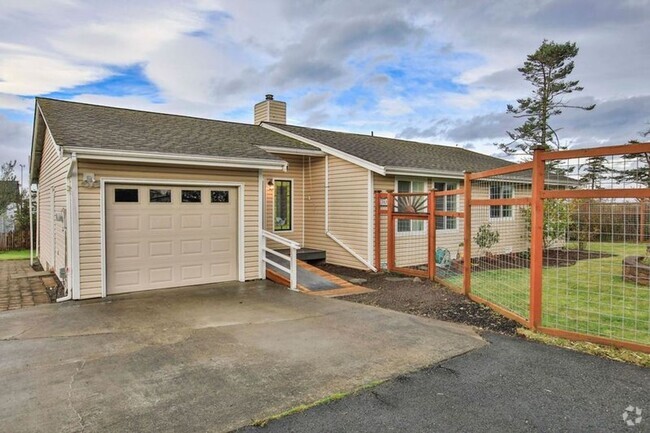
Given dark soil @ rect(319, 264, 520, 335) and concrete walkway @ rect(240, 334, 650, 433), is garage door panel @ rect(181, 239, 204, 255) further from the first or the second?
concrete walkway @ rect(240, 334, 650, 433)

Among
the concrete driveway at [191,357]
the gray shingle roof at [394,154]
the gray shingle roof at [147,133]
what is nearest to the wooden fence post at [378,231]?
the gray shingle roof at [394,154]

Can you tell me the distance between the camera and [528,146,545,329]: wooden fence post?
4.82 metres

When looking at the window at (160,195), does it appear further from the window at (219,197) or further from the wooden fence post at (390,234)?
the wooden fence post at (390,234)

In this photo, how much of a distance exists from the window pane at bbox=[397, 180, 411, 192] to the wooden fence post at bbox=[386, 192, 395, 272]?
44.7 inches

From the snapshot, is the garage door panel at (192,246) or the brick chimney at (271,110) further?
the brick chimney at (271,110)

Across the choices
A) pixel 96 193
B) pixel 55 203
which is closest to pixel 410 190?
pixel 96 193

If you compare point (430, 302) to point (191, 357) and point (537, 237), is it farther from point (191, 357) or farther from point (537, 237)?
point (191, 357)

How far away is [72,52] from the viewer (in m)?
10.5

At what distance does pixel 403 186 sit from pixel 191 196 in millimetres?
5822

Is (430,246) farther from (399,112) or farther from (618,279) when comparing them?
(399,112)

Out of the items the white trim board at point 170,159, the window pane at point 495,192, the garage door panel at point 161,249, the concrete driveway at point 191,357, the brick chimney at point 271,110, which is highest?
the brick chimney at point 271,110

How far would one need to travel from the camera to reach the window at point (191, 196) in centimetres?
802

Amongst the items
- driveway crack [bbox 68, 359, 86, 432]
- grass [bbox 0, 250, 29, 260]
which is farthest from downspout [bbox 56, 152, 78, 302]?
grass [bbox 0, 250, 29, 260]
